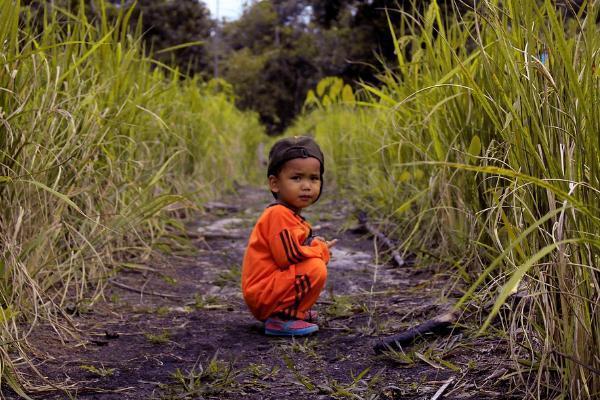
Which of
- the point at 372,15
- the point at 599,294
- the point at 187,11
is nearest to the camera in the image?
the point at 599,294

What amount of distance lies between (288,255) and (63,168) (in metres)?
0.89

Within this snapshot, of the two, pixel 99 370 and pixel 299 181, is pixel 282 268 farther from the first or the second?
pixel 99 370

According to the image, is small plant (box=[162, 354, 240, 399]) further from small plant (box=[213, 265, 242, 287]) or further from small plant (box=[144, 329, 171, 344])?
small plant (box=[213, 265, 242, 287])

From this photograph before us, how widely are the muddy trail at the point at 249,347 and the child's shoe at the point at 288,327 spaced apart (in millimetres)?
31

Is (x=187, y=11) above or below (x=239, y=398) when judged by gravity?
above

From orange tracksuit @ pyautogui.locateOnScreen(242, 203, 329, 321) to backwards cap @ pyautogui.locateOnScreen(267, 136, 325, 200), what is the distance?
154mm

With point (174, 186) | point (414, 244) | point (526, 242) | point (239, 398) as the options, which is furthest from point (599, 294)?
point (174, 186)

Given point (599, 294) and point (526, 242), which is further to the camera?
point (526, 242)

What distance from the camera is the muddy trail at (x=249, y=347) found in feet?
6.01

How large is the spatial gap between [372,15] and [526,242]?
13.6m

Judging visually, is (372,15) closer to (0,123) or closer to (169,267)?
(169,267)

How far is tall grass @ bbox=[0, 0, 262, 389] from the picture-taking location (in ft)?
6.74

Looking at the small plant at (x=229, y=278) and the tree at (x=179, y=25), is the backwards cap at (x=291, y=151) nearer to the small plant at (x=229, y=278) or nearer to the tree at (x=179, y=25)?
the small plant at (x=229, y=278)

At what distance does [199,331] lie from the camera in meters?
2.51
